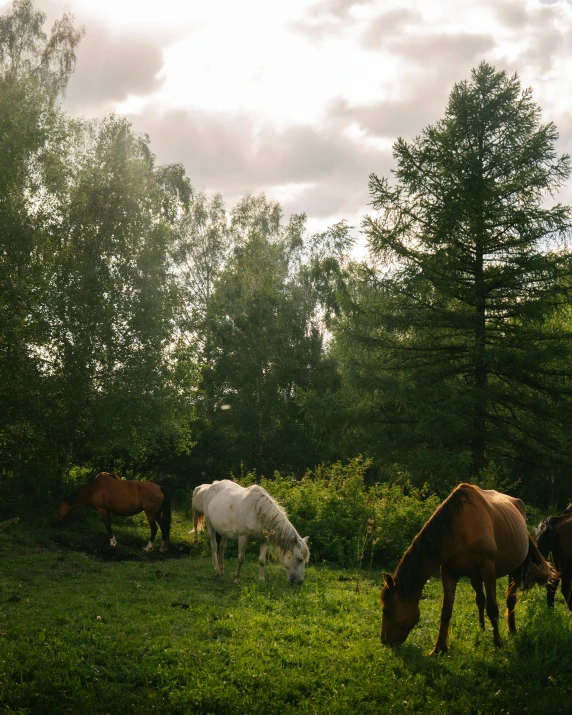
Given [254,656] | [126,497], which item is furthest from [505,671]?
[126,497]

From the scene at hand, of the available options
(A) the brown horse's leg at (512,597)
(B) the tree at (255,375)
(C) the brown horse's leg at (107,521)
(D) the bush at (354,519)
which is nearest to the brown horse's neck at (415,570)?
(A) the brown horse's leg at (512,597)

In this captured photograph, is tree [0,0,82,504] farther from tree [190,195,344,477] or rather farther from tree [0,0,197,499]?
tree [190,195,344,477]

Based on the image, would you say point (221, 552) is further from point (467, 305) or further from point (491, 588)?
point (467, 305)

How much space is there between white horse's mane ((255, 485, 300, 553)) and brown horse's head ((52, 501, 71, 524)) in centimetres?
627

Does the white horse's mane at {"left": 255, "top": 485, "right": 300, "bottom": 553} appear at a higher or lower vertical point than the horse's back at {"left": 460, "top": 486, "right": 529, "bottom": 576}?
lower

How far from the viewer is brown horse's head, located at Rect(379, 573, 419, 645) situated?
6293 millimetres

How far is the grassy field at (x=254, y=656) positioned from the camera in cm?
512

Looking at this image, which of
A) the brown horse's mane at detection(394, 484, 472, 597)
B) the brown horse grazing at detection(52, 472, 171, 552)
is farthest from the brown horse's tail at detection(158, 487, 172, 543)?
the brown horse's mane at detection(394, 484, 472, 597)

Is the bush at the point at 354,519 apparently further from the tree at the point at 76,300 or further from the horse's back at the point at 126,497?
the tree at the point at 76,300

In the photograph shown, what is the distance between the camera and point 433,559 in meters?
6.21

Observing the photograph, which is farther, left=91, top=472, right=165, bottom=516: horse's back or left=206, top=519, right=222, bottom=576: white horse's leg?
left=91, top=472, right=165, bottom=516: horse's back

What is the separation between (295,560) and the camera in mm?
9398

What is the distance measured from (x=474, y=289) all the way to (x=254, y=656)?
1293cm

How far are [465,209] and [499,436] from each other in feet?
21.2
